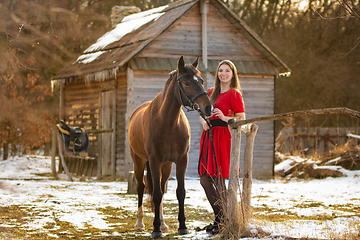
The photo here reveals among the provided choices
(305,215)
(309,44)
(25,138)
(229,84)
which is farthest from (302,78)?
(229,84)

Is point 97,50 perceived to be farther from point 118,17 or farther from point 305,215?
point 305,215

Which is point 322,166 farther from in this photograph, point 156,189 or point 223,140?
point 156,189

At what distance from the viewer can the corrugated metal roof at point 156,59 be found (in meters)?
12.9

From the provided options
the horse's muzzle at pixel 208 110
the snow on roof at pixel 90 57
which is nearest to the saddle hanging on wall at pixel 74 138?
the snow on roof at pixel 90 57

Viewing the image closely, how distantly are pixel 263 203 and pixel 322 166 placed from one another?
531cm

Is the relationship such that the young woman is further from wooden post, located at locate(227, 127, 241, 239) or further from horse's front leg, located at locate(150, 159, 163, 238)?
horse's front leg, located at locate(150, 159, 163, 238)

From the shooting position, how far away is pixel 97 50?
16.3 m

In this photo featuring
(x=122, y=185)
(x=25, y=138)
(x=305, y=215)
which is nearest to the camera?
(x=305, y=215)

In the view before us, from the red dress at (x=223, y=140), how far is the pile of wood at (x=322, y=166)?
24.7 feet

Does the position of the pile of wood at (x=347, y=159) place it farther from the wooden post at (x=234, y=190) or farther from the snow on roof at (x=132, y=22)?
the wooden post at (x=234, y=190)

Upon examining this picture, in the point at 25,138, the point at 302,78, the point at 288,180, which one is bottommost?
the point at 288,180

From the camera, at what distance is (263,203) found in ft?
27.4

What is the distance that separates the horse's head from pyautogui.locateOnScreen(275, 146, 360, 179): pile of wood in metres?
8.11

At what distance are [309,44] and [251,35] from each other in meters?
13.0
